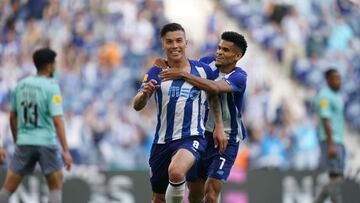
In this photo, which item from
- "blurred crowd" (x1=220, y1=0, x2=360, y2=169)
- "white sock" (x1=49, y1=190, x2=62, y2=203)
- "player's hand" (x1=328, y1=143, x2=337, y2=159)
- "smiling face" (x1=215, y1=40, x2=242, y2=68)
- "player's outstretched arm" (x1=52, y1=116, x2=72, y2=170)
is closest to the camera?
"smiling face" (x1=215, y1=40, x2=242, y2=68)

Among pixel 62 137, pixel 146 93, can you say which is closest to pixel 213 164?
pixel 146 93

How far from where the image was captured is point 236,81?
9312mm

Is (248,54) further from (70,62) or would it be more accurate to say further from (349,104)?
(70,62)

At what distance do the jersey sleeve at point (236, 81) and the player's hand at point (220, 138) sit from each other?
1.31ft

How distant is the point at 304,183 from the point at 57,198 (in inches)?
181

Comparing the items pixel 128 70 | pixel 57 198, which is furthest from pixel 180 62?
pixel 128 70

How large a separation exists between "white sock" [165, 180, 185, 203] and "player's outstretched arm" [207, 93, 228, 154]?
0.79 m

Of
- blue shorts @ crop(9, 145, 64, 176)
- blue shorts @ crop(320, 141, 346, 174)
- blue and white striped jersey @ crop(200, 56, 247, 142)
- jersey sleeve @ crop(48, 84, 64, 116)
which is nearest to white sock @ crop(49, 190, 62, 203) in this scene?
blue shorts @ crop(9, 145, 64, 176)

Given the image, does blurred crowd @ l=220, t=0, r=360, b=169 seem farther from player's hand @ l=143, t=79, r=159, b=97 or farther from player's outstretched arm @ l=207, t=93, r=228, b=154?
player's hand @ l=143, t=79, r=159, b=97

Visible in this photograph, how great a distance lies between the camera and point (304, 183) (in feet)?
46.4

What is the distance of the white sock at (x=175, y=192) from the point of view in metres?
8.69

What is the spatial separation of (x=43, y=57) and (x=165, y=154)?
248cm

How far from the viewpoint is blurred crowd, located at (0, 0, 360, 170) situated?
1794 cm

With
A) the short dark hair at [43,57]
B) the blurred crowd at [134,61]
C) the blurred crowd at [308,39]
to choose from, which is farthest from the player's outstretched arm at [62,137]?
the blurred crowd at [308,39]
